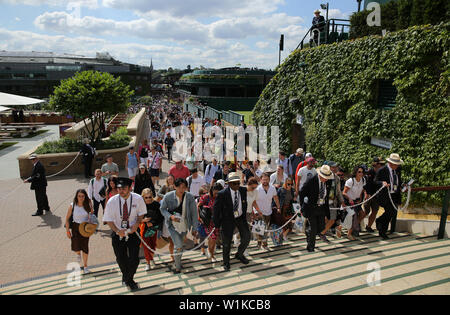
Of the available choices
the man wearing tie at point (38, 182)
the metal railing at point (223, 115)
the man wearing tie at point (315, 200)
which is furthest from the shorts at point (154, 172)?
the metal railing at point (223, 115)

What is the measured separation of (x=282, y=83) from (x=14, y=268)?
42.9 ft

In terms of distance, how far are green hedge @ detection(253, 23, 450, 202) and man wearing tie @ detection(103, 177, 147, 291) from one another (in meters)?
7.07

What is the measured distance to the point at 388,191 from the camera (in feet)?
21.4

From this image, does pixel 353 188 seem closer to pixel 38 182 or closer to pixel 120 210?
pixel 120 210

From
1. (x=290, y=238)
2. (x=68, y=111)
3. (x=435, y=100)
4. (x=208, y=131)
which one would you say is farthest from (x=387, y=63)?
(x=68, y=111)

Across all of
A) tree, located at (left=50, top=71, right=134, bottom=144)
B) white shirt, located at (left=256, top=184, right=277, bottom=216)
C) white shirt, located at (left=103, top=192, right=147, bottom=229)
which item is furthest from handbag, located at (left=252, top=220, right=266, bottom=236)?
tree, located at (left=50, top=71, right=134, bottom=144)

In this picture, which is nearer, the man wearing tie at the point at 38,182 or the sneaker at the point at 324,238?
the sneaker at the point at 324,238

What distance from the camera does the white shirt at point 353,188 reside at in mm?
6648

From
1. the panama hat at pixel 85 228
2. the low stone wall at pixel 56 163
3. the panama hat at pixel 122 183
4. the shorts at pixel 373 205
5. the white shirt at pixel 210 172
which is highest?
the panama hat at pixel 122 183

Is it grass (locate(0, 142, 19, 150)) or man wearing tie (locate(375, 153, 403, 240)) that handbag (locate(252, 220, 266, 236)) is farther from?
grass (locate(0, 142, 19, 150))

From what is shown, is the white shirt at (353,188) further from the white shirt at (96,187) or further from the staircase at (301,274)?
the white shirt at (96,187)

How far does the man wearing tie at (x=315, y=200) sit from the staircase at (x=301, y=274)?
0.42 m

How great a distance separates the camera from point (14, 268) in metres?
6.27

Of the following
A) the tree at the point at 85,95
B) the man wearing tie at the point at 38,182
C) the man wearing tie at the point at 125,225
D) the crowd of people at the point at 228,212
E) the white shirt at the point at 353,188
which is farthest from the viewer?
the tree at the point at 85,95
